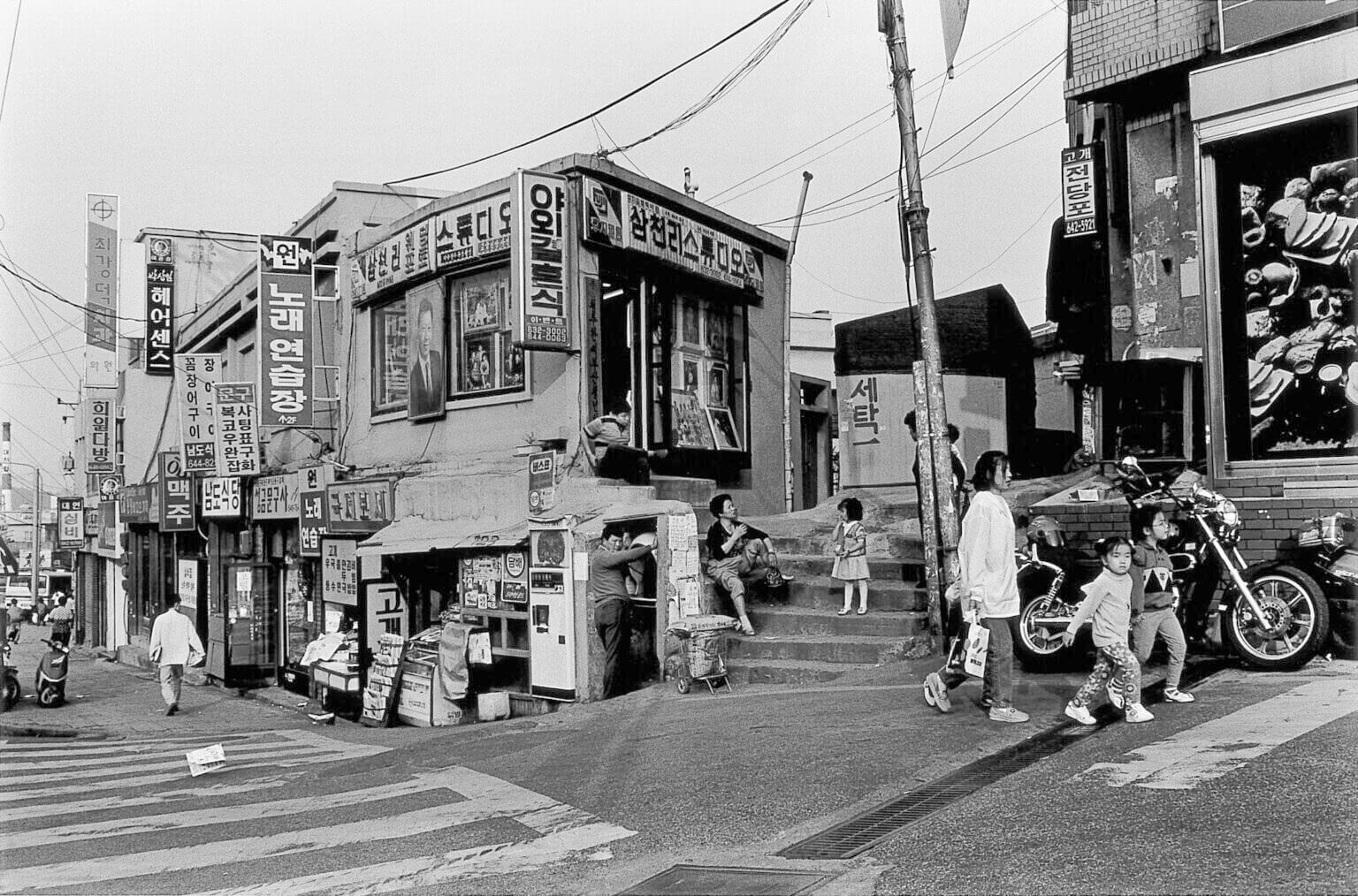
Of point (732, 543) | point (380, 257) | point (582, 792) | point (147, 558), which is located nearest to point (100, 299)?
point (147, 558)

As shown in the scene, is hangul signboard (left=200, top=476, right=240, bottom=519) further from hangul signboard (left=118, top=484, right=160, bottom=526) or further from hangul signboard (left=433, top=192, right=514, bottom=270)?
hangul signboard (left=433, top=192, right=514, bottom=270)

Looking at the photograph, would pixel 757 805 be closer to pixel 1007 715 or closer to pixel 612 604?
pixel 1007 715

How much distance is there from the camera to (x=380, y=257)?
1694 cm

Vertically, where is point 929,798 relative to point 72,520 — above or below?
below

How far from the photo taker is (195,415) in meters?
22.8

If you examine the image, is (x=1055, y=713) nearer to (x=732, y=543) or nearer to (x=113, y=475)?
(x=732, y=543)

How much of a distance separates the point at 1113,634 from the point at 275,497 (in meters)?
16.4

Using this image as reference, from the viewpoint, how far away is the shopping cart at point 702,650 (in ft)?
36.9

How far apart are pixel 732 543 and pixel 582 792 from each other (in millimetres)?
5465

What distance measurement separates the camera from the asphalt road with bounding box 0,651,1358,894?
5.21m

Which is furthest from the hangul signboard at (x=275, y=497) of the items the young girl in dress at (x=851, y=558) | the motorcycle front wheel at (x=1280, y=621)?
the motorcycle front wheel at (x=1280, y=621)

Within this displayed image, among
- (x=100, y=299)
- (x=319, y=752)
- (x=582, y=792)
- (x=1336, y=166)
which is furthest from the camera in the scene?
(x=100, y=299)

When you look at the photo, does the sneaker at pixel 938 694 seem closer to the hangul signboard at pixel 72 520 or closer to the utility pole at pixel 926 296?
the utility pole at pixel 926 296

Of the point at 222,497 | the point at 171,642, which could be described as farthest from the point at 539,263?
the point at 222,497
